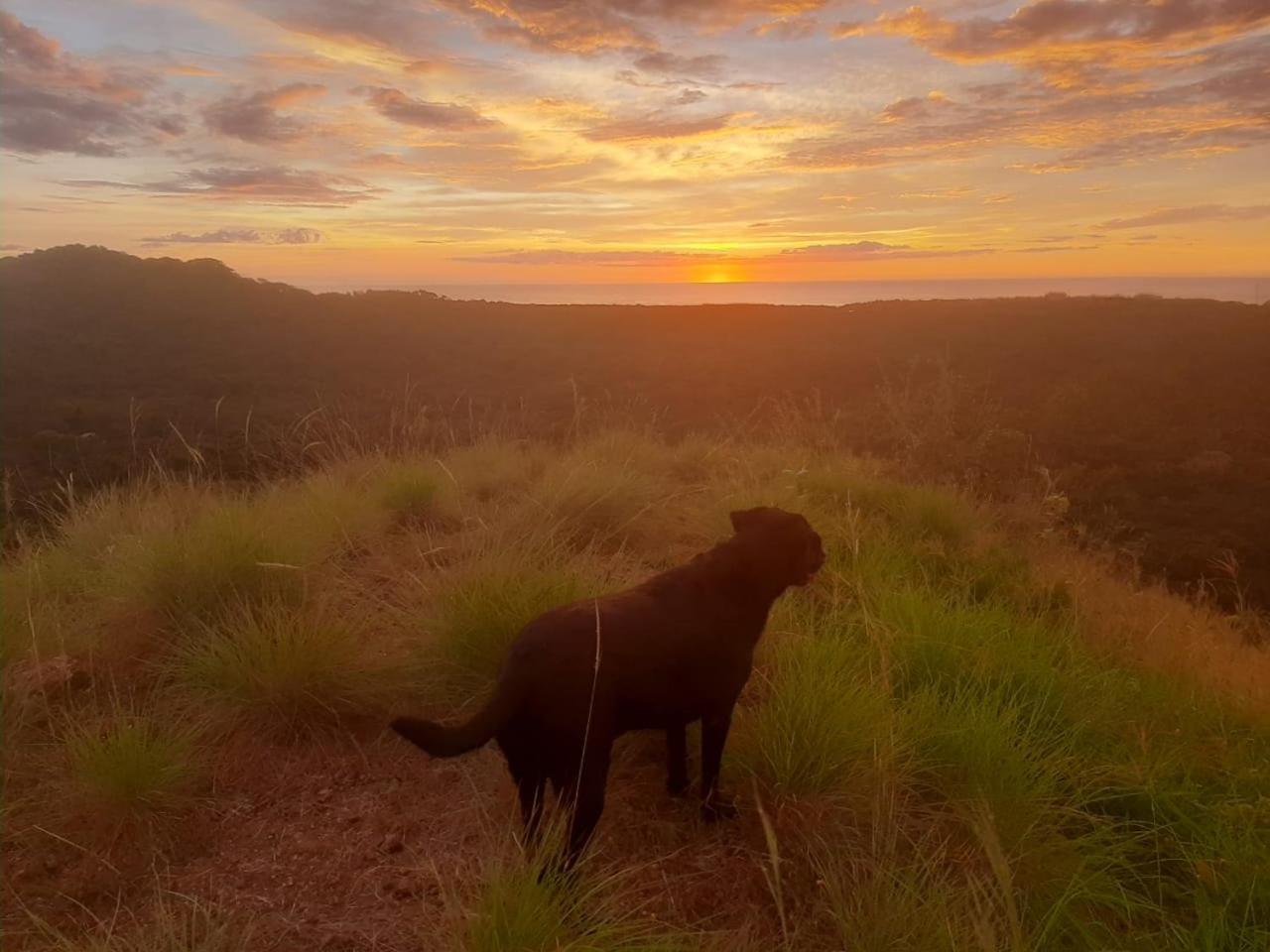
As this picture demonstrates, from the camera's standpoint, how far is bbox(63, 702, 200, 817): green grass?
2984mm

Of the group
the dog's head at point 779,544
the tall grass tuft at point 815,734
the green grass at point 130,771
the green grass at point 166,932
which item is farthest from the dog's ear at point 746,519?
the green grass at point 130,771

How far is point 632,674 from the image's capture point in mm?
2613

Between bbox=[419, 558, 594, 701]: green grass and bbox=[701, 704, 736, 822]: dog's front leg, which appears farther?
bbox=[419, 558, 594, 701]: green grass

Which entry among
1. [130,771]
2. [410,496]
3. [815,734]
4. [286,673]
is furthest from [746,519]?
[410,496]

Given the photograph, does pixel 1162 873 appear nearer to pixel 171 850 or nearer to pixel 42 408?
pixel 171 850

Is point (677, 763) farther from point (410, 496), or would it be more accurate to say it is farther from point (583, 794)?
point (410, 496)

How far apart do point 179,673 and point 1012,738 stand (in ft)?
12.0

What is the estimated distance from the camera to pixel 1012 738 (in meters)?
3.34

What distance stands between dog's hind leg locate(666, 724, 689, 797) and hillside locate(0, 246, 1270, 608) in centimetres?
559

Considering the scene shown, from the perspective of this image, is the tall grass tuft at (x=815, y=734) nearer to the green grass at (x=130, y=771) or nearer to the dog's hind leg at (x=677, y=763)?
the dog's hind leg at (x=677, y=763)

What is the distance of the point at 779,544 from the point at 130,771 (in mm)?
2516

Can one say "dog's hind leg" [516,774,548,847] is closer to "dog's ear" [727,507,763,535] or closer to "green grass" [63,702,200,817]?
"dog's ear" [727,507,763,535]

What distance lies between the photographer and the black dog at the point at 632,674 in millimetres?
2461

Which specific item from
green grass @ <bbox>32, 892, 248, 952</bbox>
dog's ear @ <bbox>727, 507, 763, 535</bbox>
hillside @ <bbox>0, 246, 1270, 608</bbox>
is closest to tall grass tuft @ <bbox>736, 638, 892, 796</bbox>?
dog's ear @ <bbox>727, 507, 763, 535</bbox>
